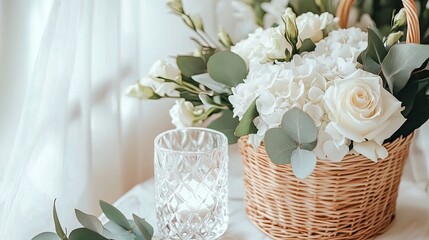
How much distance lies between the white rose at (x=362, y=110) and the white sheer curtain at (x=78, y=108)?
0.38 m

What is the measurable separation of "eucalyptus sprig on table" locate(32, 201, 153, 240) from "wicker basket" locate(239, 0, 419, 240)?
0.19m

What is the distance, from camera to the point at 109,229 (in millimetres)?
1067

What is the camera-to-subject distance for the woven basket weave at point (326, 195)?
1081 millimetres

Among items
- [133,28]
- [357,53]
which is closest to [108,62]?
[133,28]

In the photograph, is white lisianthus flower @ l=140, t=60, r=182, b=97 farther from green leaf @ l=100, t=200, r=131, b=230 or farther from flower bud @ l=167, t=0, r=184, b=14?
green leaf @ l=100, t=200, r=131, b=230

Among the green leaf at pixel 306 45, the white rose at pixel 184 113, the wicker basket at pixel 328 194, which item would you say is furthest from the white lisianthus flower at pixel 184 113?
the green leaf at pixel 306 45

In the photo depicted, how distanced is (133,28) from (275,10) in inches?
10.6

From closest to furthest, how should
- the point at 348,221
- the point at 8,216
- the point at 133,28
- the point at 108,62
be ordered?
the point at 8,216 → the point at 348,221 → the point at 108,62 → the point at 133,28

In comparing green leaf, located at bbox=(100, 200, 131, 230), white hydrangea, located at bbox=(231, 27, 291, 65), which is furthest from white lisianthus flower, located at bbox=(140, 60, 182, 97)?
green leaf, located at bbox=(100, 200, 131, 230)

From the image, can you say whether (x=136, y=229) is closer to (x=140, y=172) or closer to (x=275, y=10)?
(x=140, y=172)

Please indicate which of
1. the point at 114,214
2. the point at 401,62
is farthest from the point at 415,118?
the point at 114,214

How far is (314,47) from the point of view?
45.1 inches

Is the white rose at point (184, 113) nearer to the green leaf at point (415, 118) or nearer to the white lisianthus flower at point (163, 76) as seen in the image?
the white lisianthus flower at point (163, 76)

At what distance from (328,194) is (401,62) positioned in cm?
21
